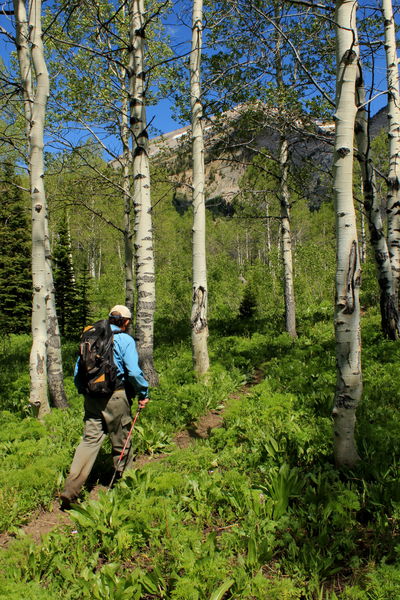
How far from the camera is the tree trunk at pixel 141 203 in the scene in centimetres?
647

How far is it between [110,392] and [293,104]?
25.9 ft

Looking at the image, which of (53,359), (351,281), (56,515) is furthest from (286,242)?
(56,515)

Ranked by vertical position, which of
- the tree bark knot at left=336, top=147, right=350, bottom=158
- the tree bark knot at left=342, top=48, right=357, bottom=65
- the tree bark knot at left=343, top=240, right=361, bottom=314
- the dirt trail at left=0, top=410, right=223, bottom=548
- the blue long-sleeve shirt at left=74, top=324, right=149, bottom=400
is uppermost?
the tree bark knot at left=342, top=48, right=357, bottom=65

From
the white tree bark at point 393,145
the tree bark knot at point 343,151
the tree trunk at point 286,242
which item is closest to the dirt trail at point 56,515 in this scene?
the tree bark knot at point 343,151

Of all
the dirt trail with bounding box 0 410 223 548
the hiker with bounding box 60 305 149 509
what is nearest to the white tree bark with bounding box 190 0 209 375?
the dirt trail with bounding box 0 410 223 548

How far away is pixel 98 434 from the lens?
3.91 meters

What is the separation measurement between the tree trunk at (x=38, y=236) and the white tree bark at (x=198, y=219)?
8.70 feet

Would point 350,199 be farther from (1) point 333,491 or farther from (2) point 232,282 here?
(2) point 232,282

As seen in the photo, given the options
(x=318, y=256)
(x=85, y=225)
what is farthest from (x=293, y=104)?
(x=85, y=225)

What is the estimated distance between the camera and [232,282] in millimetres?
20875

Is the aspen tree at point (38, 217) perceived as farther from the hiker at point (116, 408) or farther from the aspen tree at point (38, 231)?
the hiker at point (116, 408)

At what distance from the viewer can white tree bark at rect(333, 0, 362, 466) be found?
3.21 metres

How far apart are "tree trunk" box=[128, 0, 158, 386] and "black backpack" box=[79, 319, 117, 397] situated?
8.67 ft

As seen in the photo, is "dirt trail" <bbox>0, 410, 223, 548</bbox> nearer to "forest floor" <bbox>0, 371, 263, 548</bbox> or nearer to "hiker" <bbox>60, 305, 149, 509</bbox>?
"forest floor" <bbox>0, 371, 263, 548</bbox>
